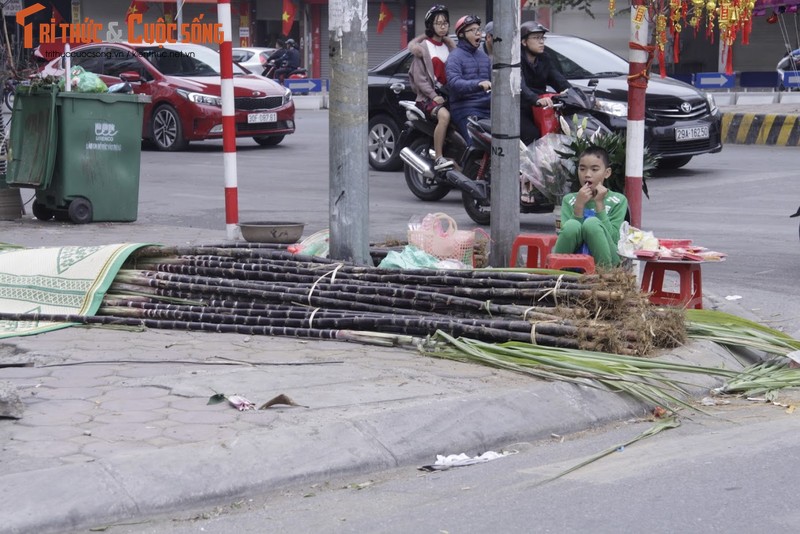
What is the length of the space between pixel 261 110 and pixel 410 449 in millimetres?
14128

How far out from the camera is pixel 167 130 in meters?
18.1

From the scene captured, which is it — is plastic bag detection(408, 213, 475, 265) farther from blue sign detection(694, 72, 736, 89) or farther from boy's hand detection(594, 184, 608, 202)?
blue sign detection(694, 72, 736, 89)

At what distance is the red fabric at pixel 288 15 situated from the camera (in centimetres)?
4094

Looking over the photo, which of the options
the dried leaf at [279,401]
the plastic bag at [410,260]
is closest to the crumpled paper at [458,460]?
the dried leaf at [279,401]

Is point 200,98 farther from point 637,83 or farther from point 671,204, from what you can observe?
point 637,83

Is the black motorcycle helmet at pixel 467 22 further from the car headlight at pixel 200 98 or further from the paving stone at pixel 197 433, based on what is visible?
the car headlight at pixel 200 98

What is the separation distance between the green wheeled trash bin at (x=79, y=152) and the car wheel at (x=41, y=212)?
0.15 ft

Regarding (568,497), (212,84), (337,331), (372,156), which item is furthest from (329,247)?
(212,84)

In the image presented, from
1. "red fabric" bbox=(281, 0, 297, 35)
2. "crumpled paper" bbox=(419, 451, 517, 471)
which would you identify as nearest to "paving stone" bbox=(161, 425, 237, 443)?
"crumpled paper" bbox=(419, 451, 517, 471)

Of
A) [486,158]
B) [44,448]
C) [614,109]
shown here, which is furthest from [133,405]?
[614,109]

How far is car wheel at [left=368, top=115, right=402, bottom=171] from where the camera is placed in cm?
1486

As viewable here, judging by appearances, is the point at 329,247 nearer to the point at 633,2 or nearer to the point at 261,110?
the point at 633,2

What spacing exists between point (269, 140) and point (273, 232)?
36.1 feet

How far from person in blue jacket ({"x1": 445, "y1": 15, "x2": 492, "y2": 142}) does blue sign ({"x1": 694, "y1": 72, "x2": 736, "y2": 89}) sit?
2165cm
